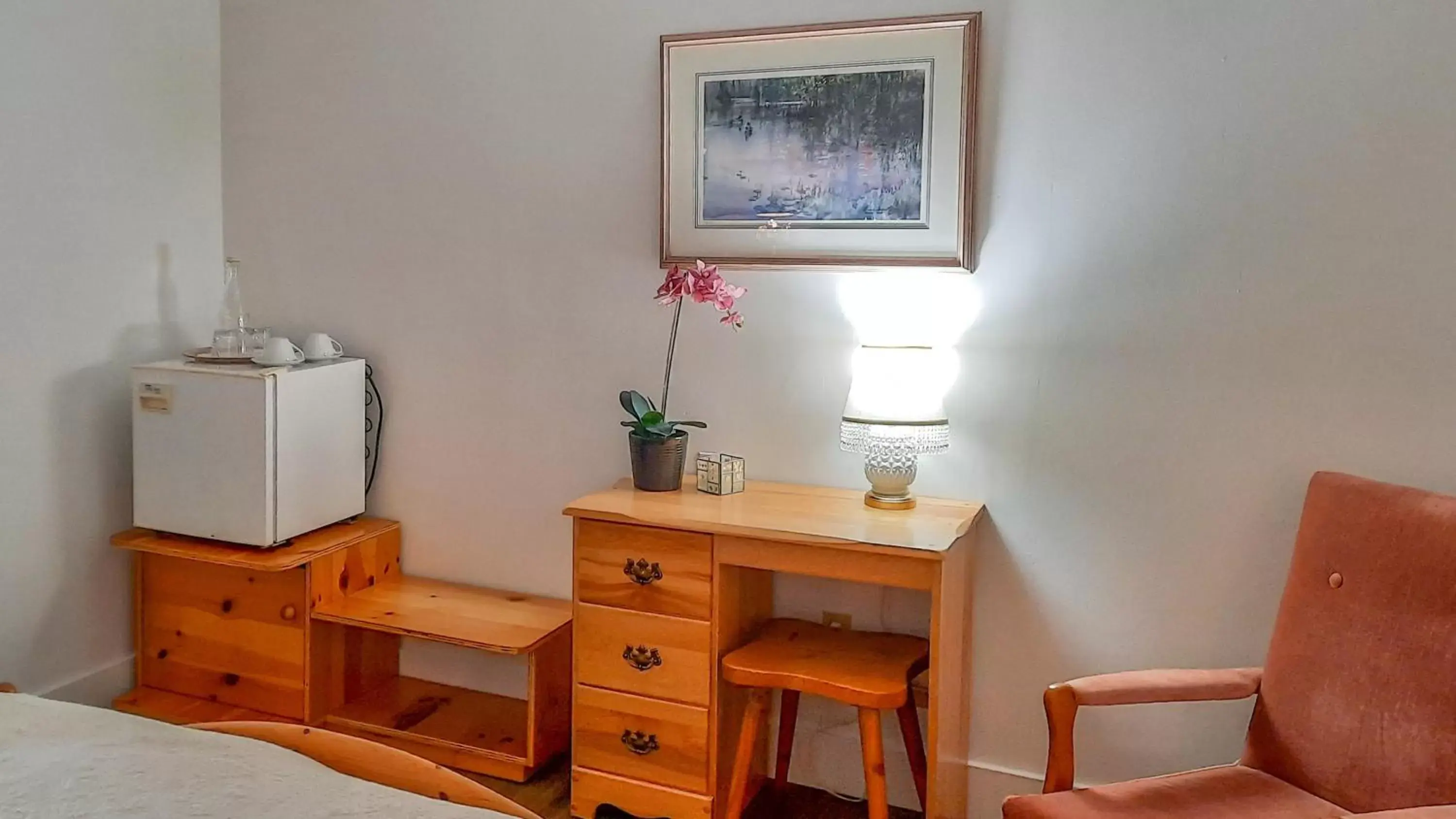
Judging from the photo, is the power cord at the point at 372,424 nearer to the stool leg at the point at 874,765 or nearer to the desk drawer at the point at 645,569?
the desk drawer at the point at 645,569

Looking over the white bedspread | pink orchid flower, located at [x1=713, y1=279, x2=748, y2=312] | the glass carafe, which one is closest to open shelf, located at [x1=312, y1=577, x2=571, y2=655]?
the glass carafe

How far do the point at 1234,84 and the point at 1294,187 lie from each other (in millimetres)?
246

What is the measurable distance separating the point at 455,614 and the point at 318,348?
2.66 ft

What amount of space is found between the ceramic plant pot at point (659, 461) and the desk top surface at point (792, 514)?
0.02 metres

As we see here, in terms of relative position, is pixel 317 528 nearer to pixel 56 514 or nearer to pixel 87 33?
pixel 56 514

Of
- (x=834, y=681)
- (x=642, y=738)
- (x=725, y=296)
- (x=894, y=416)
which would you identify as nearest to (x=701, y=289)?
(x=725, y=296)

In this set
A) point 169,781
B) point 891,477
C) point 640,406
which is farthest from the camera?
point 640,406

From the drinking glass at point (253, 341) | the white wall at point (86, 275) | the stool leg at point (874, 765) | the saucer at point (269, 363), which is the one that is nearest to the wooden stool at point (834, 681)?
the stool leg at point (874, 765)

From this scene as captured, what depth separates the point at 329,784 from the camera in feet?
4.84

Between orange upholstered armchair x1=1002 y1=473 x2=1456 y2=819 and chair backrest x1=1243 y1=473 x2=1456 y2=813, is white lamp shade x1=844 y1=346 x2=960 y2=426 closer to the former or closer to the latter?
orange upholstered armchair x1=1002 y1=473 x2=1456 y2=819

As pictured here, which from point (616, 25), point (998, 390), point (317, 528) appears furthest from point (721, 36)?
point (317, 528)

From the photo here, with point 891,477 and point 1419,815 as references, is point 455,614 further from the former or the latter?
point 1419,815

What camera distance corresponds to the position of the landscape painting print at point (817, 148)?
2.66m

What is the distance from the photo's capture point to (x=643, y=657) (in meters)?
2.60
